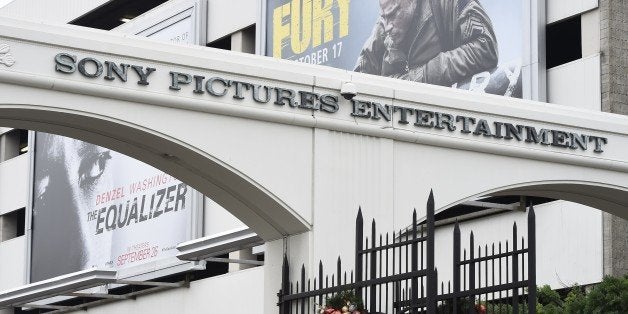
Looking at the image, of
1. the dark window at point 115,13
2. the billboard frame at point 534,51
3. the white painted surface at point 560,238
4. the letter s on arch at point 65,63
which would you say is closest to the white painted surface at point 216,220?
the white painted surface at point 560,238

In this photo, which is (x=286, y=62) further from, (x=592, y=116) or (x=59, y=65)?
(x=592, y=116)

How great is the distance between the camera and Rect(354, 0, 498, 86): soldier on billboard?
1104 inches

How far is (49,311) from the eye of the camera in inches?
1761

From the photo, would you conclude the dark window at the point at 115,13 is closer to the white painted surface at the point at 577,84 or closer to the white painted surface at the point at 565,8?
the white painted surface at the point at 565,8

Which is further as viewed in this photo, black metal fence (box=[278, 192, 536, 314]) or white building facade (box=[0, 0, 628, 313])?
white building facade (box=[0, 0, 628, 313])

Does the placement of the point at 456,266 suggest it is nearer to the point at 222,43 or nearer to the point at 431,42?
the point at 431,42

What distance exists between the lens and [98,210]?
41281mm

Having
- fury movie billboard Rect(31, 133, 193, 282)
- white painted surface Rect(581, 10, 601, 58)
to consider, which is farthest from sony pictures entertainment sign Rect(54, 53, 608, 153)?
fury movie billboard Rect(31, 133, 193, 282)

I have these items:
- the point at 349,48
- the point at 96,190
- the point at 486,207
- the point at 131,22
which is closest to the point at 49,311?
the point at 96,190

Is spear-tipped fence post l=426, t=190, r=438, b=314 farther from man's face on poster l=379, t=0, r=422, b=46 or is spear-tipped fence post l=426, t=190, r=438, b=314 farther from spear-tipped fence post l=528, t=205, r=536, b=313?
man's face on poster l=379, t=0, r=422, b=46

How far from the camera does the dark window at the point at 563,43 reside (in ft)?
93.2

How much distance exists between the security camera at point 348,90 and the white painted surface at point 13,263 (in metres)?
28.5

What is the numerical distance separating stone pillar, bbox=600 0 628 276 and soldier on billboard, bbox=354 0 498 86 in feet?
7.80

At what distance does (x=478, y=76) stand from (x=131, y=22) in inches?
649
